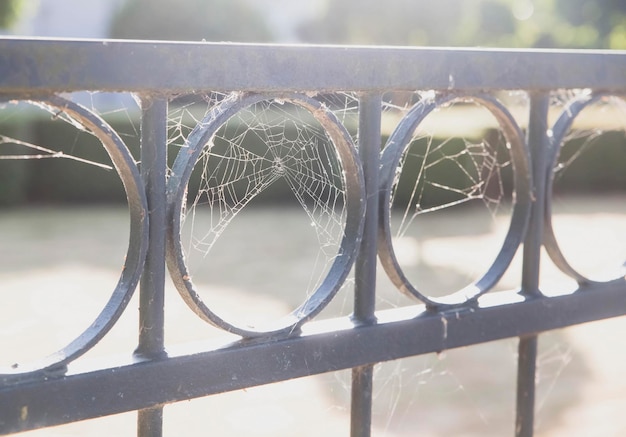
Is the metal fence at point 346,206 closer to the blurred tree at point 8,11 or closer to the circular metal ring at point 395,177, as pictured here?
the circular metal ring at point 395,177

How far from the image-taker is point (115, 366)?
77 cm

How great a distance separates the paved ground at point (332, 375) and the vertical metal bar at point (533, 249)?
244 mm

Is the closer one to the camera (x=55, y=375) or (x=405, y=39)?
(x=55, y=375)

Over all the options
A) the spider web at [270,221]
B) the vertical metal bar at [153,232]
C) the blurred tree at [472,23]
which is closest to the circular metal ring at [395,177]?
the vertical metal bar at [153,232]

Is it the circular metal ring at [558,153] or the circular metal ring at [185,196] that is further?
the circular metal ring at [558,153]

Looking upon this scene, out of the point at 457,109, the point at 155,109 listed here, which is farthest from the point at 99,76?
the point at 457,109

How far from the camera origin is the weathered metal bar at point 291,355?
2.41 ft

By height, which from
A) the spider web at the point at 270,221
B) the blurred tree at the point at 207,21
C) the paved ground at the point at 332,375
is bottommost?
the paved ground at the point at 332,375

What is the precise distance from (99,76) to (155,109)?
8 cm

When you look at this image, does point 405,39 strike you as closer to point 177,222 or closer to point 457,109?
point 457,109

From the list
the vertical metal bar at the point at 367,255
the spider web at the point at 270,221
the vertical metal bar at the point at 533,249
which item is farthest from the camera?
the spider web at the point at 270,221

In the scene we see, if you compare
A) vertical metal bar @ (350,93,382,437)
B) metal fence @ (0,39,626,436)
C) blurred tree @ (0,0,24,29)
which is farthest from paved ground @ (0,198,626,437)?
blurred tree @ (0,0,24,29)

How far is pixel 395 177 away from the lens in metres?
0.94

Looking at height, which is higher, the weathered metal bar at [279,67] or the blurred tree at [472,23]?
the blurred tree at [472,23]
